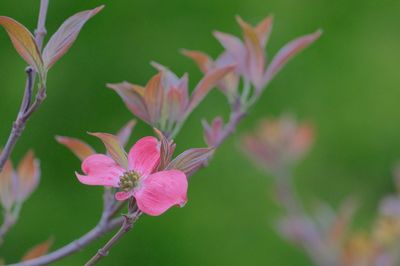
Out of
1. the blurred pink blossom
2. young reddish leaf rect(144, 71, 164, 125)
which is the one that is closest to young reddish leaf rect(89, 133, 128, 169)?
young reddish leaf rect(144, 71, 164, 125)

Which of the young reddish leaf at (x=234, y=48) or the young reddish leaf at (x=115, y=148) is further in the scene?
the young reddish leaf at (x=234, y=48)

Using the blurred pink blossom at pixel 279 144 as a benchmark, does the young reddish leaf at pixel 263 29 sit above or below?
above

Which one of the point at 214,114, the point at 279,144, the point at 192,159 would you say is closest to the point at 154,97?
the point at 192,159

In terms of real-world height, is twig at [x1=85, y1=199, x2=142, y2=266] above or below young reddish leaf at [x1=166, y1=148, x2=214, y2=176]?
below

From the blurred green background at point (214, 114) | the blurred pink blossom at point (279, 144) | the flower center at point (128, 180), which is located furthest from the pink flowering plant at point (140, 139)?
the blurred green background at point (214, 114)

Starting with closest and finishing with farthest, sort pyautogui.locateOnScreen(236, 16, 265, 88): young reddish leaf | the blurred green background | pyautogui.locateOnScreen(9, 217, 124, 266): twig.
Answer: pyautogui.locateOnScreen(9, 217, 124, 266): twig, pyautogui.locateOnScreen(236, 16, 265, 88): young reddish leaf, the blurred green background

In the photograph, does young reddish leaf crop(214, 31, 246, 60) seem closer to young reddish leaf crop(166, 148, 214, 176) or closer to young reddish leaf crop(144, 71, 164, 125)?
young reddish leaf crop(144, 71, 164, 125)

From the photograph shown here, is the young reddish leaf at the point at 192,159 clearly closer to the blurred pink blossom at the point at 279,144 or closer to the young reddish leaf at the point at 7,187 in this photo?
the young reddish leaf at the point at 7,187

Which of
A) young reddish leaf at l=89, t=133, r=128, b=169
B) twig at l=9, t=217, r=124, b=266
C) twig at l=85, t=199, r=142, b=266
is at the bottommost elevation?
twig at l=9, t=217, r=124, b=266
